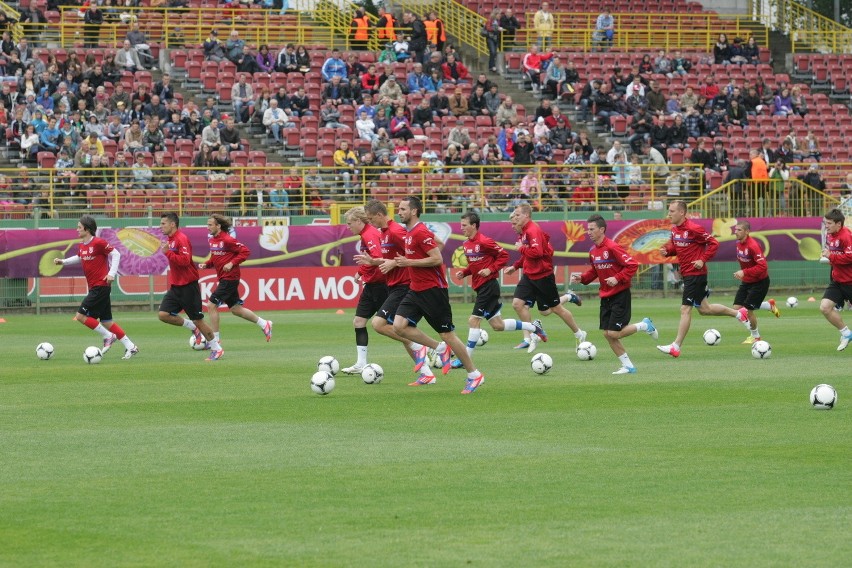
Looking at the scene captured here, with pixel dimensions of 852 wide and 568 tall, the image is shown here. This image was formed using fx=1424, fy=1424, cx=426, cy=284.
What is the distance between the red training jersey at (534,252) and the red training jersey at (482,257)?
2.24ft

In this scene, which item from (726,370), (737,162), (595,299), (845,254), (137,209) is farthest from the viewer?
(737,162)

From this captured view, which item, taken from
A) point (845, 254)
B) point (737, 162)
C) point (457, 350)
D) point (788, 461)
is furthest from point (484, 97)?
point (788, 461)

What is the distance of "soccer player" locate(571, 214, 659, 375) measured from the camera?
18.1 meters

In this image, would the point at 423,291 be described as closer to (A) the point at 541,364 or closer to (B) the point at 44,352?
(A) the point at 541,364

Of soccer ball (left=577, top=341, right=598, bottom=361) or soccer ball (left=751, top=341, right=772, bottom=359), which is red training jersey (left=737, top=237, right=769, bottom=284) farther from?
soccer ball (left=577, top=341, right=598, bottom=361)

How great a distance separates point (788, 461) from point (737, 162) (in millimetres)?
33476

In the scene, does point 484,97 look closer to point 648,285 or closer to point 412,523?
point 648,285

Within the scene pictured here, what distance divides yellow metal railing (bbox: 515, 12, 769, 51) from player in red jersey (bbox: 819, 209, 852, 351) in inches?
1175

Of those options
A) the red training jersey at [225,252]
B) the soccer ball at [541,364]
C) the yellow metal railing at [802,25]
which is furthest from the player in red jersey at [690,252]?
the yellow metal railing at [802,25]

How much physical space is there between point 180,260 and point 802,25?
128ft

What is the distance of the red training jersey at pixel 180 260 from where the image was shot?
22.2 meters

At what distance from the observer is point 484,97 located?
43.9 m

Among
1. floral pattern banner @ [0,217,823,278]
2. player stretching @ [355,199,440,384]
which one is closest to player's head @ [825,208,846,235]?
player stretching @ [355,199,440,384]

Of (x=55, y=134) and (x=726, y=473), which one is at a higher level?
(x=55, y=134)
